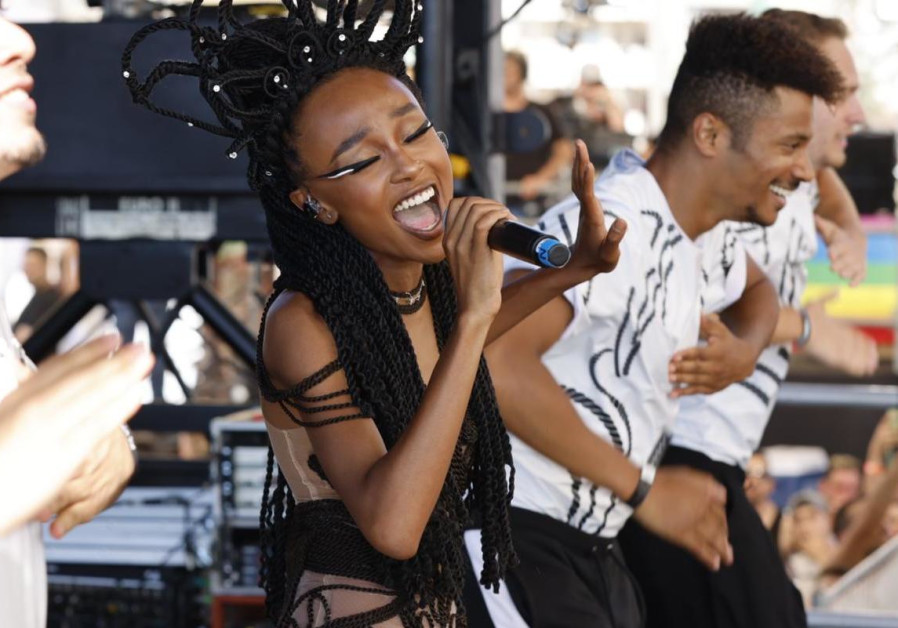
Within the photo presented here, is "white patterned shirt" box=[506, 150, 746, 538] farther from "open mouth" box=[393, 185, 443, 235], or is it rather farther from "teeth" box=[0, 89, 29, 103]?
"teeth" box=[0, 89, 29, 103]

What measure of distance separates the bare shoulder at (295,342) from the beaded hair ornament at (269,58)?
0.72ft

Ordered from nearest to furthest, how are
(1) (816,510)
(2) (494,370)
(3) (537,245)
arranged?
(3) (537,245)
(2) (494,370)
(1) (816,510)

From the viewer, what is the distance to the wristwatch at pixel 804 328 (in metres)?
3.35

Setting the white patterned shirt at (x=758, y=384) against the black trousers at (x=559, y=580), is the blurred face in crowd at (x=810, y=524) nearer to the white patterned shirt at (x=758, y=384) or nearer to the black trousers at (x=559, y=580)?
the white patterned shirt at (x=758, y=384)

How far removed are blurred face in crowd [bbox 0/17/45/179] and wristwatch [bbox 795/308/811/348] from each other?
2024 mm

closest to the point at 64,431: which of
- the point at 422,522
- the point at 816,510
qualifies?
the point at 422,522

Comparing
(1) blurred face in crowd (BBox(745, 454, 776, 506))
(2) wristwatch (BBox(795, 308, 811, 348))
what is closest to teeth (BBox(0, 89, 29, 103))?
(2) wristwatch (BBox(795, 308, 811, 348))

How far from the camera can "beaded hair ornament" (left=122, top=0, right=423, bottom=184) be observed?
73.5 inches

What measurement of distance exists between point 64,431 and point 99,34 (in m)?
2.52

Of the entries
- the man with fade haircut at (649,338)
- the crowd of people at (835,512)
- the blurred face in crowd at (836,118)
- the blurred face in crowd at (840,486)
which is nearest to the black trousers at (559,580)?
the man with fade haircut at (649,338)

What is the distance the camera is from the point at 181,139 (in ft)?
11.7

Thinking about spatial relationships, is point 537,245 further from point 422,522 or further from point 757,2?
point 757,2

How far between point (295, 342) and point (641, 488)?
840 millimetres

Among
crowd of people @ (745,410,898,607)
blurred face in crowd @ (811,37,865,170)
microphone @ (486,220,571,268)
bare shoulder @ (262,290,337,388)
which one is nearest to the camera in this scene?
microphone @ (486,220,571,268)
